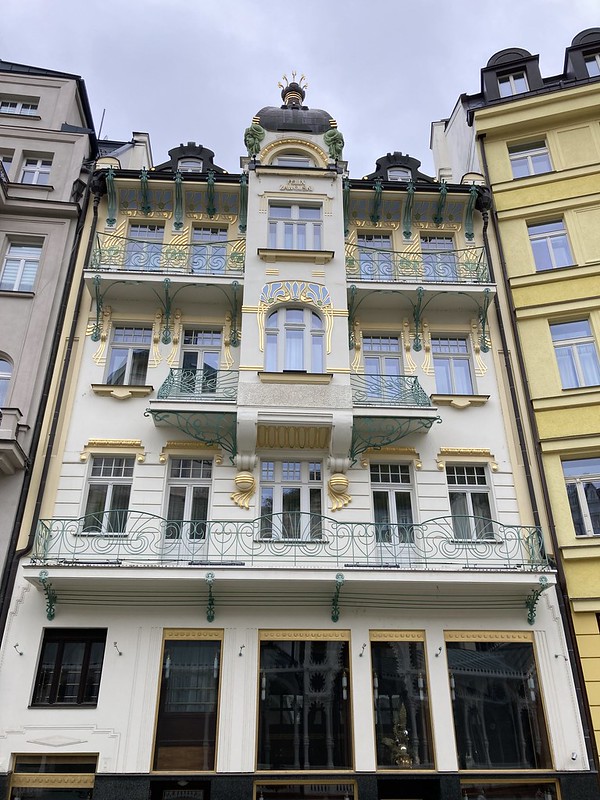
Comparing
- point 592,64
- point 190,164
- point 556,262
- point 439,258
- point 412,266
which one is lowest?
point 412,266

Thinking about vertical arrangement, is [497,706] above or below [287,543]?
below

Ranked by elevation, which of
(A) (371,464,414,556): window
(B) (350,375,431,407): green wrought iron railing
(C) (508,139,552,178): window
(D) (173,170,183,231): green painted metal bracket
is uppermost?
(C) (508,139,552,178): window

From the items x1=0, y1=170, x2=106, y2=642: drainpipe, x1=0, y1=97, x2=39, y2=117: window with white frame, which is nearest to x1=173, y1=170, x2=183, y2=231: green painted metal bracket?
x1=0, y1=170, x2=106, y2=642: drainpipe

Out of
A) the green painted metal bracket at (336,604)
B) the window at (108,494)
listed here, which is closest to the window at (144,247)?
the window at (108,494)

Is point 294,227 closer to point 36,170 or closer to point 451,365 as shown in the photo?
point 451,365

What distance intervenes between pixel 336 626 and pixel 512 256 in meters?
10.7

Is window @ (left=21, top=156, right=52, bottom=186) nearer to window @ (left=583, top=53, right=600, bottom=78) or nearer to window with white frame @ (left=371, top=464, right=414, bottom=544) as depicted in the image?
window with white frame @ (left=371, top=464, right=414, bottom=544)

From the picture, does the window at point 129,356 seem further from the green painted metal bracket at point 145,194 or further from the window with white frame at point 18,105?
the window with white frame at point 18,105

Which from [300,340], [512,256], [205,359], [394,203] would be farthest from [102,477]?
[512,256]

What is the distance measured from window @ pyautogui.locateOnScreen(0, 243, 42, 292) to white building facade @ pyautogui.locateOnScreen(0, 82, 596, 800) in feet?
4.99

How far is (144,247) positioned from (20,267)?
10.5 feet

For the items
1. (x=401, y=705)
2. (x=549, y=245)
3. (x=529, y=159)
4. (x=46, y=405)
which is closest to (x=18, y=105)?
(x=46, y=405)

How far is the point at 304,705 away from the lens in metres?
12.5

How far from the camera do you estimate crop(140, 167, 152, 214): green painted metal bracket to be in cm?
1755
